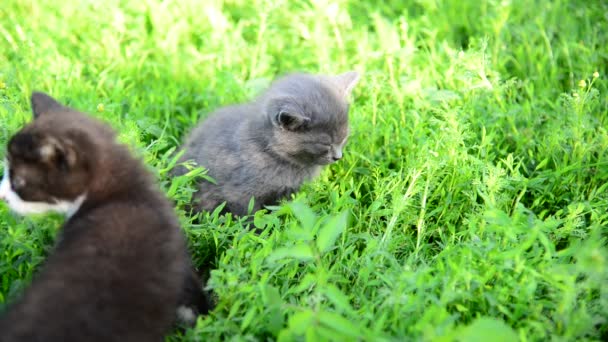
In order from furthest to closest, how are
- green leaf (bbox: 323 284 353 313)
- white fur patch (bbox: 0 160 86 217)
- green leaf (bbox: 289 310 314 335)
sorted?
white fur patch (bbox: 0 160 86 217) < green leaf (bbox: 323 284 353 313) < green leaf (bbox: 289 310 314 335)

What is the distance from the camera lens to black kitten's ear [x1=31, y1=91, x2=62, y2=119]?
3047 mm

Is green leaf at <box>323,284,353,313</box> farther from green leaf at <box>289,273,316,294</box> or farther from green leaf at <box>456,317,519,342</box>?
green leaf at <box>456,317,519,342</box>

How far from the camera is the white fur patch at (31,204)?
2775 mm

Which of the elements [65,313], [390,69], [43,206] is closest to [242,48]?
[390,69]

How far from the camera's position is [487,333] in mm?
2217

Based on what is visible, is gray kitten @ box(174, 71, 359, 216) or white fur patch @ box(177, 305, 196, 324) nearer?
white fur patch @ box(177, 305, 196, 324)

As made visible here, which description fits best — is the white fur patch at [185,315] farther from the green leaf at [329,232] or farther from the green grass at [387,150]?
the green leaf at [329,232]

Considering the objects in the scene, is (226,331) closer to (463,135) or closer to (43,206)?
(43,206)

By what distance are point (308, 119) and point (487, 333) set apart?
194cm

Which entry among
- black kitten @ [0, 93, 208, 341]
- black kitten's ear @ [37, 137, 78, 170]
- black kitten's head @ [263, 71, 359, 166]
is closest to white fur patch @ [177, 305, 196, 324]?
black kitten @ [0, 93, 208, 341]

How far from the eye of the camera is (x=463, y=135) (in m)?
3.61

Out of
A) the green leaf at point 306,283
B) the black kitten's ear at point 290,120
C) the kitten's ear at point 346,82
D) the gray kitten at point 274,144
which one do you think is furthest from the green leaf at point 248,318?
the kitten's ear at point 346,82

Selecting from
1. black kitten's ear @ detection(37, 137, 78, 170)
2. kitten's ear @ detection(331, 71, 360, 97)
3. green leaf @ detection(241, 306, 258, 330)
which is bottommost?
green leaf @ detection(241, 306, 258, 330)

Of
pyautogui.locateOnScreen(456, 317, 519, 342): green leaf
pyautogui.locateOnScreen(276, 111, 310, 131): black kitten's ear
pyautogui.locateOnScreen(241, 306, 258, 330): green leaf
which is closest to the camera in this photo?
pyautogui.locateOnScreen(456, 317, 519, 342): green leaf
